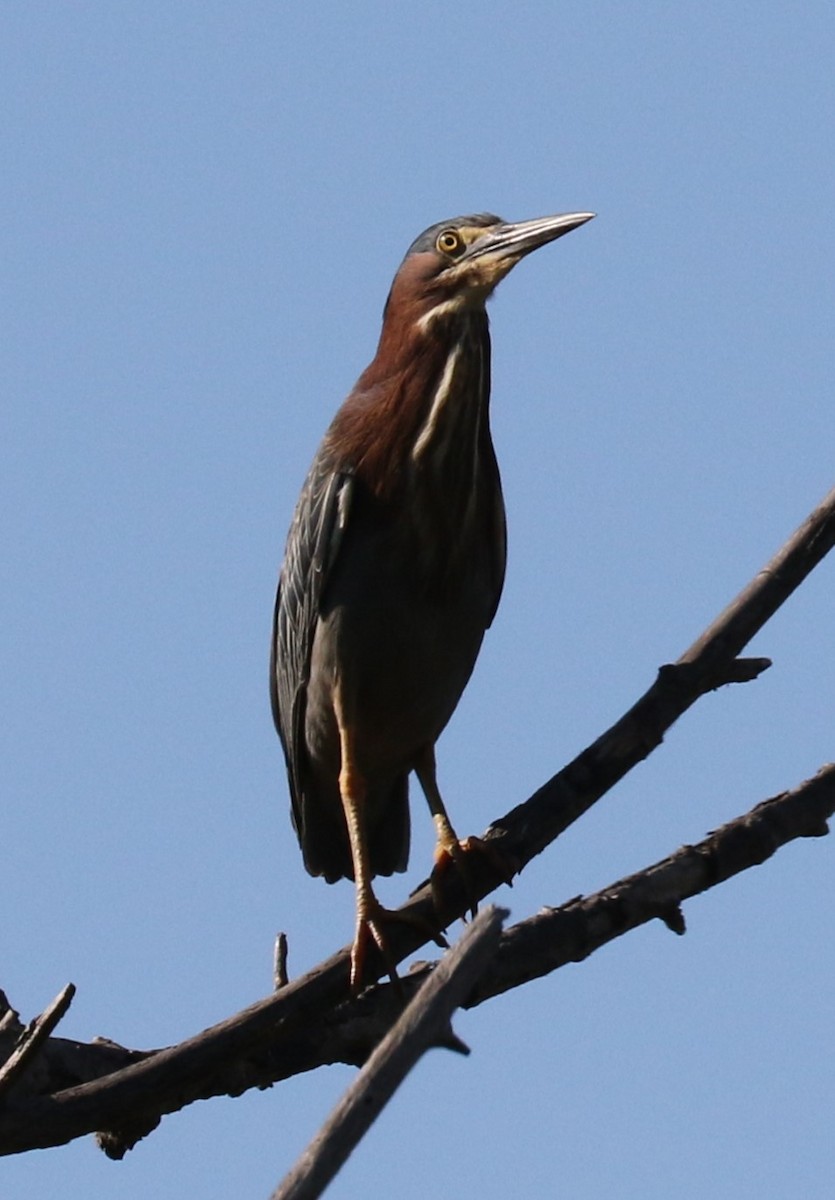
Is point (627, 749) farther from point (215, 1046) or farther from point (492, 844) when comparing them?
point (215, 1046)

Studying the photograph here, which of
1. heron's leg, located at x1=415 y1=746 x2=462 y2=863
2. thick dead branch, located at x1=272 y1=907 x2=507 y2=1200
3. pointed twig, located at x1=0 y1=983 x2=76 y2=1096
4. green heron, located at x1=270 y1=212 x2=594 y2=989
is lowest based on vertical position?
thick dead branch, located at x1=272 y1=907 x2=507 y2=1200

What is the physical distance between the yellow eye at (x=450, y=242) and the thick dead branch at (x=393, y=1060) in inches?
164

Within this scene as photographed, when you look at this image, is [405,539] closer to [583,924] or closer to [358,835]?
[358,835]

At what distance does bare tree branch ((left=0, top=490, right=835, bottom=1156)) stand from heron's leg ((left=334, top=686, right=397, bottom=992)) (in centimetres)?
10

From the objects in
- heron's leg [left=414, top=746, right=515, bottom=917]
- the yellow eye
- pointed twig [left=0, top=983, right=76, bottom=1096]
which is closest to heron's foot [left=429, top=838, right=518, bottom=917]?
heron's leg [left=414, top=746, right=515, bottom=917]

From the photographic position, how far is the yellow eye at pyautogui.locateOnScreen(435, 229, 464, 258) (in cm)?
708

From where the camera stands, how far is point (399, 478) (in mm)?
6879

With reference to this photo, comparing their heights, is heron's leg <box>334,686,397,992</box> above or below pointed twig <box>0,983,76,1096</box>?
above

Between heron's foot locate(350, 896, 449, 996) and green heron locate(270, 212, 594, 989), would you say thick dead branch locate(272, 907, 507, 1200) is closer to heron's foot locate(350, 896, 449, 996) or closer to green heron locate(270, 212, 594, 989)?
heron's foot locate(350, 896, 449, 996)

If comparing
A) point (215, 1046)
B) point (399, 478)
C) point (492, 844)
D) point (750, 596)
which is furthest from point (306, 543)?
point (215, 1046)

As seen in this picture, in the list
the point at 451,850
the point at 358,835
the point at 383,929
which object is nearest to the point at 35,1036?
the point at 383,929

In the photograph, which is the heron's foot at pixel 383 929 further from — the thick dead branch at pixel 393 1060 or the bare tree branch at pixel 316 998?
the thick dead branch at pixel 393 1060

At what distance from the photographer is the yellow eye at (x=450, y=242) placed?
279 inches

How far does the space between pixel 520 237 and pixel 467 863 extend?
2.24 metres
